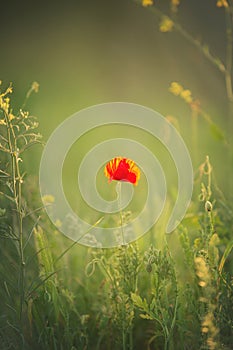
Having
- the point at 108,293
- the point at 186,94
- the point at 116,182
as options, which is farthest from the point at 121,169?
the point at 116,182

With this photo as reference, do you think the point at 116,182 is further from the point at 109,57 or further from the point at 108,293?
the point at 109,57

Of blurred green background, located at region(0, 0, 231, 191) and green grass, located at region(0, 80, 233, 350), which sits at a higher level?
blurred green background, located at region(0, 0, 231, 191)

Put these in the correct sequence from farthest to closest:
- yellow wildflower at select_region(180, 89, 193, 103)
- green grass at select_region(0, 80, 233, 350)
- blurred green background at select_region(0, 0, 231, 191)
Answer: blurred green background at select_region(0, 0, 231, 191)
yellow wildflower at select_region(180, 89, 193, 103)
green grass at select_region(0, 80, 233, 350)

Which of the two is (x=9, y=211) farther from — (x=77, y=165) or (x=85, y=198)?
(x=77, y=165)

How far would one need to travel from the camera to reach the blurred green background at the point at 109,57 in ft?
10.2

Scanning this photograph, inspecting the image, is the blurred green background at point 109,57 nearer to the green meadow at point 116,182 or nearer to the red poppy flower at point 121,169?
the green meadow at point 116,182

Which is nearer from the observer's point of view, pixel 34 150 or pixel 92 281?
pixel 92 281

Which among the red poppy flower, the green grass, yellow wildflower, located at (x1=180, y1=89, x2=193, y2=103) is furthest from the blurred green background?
the red poppy flower

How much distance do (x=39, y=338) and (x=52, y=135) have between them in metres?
1.16

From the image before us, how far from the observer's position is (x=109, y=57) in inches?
136

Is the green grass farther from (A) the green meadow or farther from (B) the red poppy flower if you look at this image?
(B) the red poppy flower

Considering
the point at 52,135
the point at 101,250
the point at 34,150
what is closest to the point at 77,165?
the point at 52,135

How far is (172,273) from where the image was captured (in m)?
1.42

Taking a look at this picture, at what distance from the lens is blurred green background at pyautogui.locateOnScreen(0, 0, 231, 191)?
312 cm
